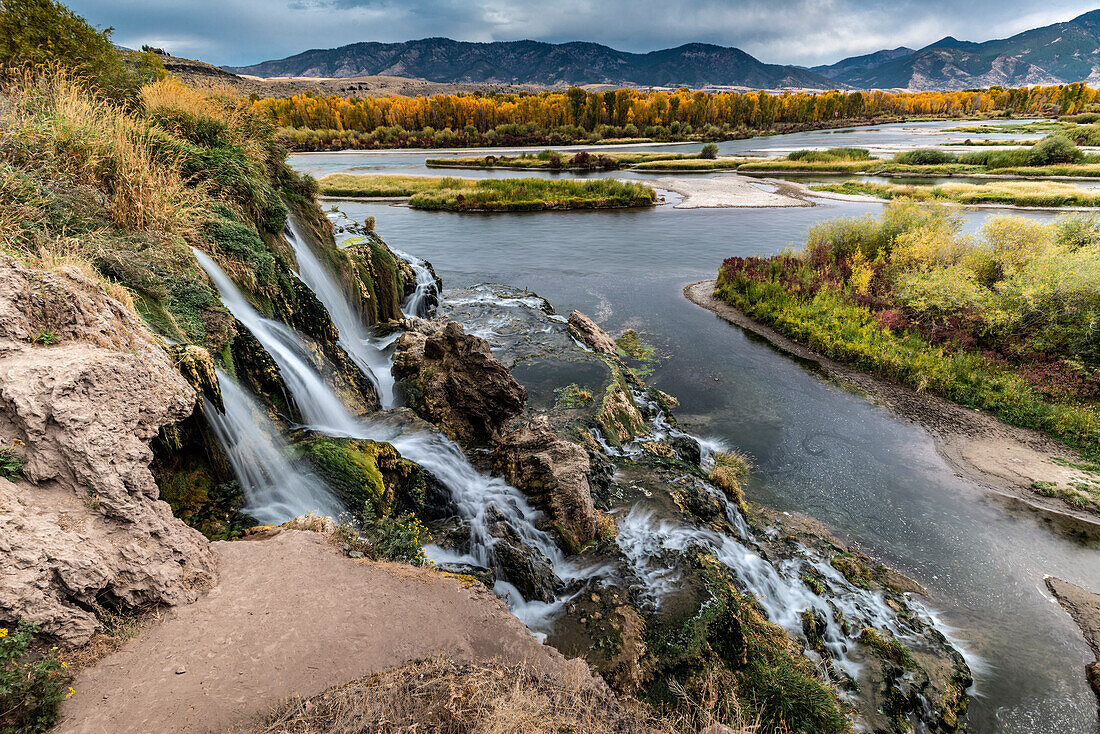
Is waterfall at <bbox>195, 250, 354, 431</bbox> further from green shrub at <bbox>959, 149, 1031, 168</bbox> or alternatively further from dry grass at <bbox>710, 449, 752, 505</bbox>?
green shrub at <bbox>959, 149, 1031, 168</bbox>

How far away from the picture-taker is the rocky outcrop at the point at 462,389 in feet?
39.3

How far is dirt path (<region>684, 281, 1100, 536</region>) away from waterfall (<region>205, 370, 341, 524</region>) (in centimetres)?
1708

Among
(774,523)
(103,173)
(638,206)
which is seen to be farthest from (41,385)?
(638,206)

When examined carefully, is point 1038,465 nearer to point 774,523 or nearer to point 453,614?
point 774,523

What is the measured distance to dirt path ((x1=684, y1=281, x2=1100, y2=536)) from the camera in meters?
12.2

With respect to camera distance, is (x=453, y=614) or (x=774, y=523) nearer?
(x=453, y=614)

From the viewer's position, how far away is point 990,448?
14.1 m

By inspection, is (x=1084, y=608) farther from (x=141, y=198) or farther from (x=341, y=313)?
(x=141, y=198)

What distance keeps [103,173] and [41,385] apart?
687cm

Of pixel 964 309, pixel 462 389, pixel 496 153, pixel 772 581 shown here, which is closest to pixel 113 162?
pixel 462 389

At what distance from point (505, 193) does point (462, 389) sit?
44.4 metres

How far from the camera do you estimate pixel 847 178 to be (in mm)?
65125

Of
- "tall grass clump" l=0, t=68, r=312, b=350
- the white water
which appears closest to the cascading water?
the white water

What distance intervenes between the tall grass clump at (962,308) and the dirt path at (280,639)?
18.5m
